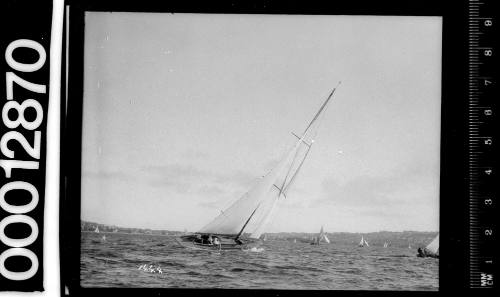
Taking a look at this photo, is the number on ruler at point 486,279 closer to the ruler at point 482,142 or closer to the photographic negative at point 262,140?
the ruler at point 482,142

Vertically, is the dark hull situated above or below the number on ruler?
above

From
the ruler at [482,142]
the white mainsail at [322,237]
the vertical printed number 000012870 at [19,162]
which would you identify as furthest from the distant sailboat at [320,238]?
the vertical printed number 000012870 at [19,162]

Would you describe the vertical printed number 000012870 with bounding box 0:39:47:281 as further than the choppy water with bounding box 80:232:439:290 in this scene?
No

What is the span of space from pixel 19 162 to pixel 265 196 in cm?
102

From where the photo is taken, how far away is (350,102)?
8.63 ft

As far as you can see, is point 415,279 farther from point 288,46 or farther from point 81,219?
point 81,219

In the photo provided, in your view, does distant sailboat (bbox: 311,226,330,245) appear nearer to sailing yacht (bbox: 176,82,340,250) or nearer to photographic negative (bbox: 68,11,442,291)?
photographic negative (bbox: 68,11,442,291)

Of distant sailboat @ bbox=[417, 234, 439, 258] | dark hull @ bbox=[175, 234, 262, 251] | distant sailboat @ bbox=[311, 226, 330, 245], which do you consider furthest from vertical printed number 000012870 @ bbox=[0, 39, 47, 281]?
distant sailboat @ bbox=[417, 234, 439, 258]

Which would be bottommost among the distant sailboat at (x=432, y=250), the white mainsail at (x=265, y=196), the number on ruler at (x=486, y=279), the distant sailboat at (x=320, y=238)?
the number on ruler at (x=486, y=279)

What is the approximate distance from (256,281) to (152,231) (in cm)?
49

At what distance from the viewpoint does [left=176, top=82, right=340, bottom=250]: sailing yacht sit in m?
2.62

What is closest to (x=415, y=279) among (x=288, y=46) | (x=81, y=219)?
(x=288, y=46)

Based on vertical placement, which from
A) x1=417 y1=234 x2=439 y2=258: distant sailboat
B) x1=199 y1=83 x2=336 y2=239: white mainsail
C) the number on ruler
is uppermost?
x1=199 y1=83 x2=336 y2=239: white mainsail

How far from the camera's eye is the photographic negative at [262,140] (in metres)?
2.61
